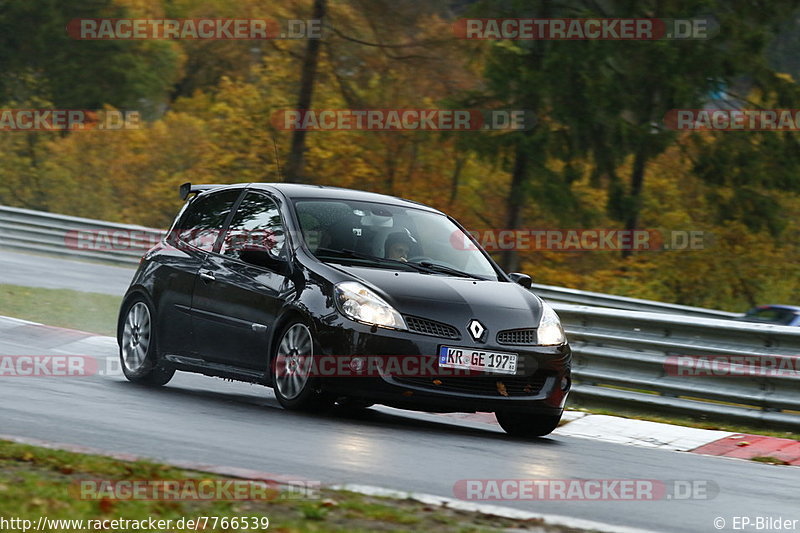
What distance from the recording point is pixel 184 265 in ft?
35.0

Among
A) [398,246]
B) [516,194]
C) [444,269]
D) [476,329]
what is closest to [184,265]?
[398,246]

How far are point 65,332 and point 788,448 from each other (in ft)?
26.2

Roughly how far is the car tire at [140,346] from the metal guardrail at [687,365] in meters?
3.54

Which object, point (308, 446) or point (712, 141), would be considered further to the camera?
point (712, 141)

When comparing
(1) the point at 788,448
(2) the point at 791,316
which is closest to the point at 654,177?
(2) the point at 791,316

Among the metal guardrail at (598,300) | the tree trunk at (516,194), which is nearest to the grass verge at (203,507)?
the metal guardrail at (598,300)

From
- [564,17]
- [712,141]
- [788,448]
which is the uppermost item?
[564,17]

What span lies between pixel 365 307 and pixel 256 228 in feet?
5.56

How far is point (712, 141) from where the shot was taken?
40156 mm

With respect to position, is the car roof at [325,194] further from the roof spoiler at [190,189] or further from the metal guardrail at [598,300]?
the metal guardrail at [598,300]

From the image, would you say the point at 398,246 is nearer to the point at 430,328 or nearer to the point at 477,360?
the point at 430,328

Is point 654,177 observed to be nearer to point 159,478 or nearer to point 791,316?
point 791,316

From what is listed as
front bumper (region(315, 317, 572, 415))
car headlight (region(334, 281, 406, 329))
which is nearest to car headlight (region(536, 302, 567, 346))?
front bumper (region(315, 317, 572, 415))

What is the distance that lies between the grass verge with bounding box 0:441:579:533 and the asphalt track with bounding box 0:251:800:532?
0.50 meters
